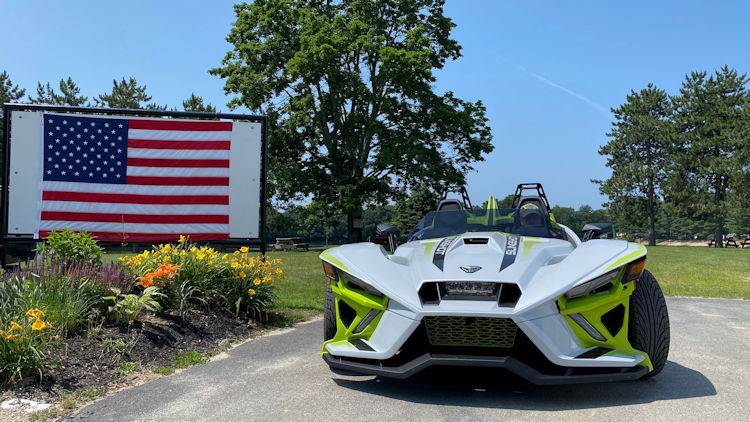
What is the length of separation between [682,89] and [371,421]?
63.7 metres

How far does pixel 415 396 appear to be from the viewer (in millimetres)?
3447

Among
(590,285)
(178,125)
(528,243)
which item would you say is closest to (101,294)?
(178,125)

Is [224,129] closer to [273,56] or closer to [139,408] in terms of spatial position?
[139,408]

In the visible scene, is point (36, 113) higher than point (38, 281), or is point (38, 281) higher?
point (36, 113)

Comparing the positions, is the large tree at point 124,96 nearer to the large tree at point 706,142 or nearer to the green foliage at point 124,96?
the green foliage at point 124,96

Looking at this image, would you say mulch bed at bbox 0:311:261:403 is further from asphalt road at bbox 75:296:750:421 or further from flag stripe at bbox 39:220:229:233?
flag stripe at bbox 39:220:229:233

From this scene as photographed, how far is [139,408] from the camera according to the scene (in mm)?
3234

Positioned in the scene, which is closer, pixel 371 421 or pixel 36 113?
pixel 371 421

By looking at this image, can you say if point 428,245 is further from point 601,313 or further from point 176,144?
point 176,144

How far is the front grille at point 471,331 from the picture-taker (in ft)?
10.4

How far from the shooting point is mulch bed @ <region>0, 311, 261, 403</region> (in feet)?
11.5

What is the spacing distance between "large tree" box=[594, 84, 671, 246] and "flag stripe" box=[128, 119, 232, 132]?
56.9 meters

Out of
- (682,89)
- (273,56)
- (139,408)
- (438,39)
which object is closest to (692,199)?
(682,89)

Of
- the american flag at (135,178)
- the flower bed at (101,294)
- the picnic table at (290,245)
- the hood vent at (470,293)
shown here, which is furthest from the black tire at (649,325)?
the picnic table at (290,245)
